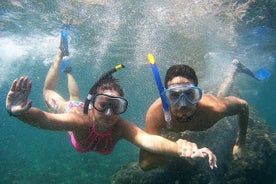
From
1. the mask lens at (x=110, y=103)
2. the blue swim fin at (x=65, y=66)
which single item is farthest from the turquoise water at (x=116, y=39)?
the mask lens at (x=110, y=103)

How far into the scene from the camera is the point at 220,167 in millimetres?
8961

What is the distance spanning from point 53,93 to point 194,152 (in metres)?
6.80

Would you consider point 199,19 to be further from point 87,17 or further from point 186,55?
point 87,17

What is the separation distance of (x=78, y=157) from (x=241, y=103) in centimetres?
1702

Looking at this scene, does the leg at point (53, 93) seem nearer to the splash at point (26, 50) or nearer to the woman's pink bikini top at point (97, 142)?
the woman's pink bikini top at point (97, 142)

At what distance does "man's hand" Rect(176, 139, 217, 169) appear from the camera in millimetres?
3746

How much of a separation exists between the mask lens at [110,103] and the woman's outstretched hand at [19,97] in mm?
1647

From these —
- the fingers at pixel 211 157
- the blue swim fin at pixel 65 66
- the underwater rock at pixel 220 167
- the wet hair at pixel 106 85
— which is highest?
the blue swim fin at pixel 65 66

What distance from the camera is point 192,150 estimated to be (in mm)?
4043

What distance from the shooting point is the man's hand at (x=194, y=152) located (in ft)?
12.3

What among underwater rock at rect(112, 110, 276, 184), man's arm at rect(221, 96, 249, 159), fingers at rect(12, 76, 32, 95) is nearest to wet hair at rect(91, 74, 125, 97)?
fingers at rect(12, 76, 32, 95)

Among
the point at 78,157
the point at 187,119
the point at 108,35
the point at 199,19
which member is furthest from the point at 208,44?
the point at 187,119

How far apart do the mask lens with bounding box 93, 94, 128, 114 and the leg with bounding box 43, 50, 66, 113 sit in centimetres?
303

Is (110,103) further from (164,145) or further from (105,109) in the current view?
(164,145)
